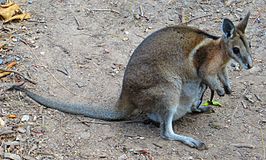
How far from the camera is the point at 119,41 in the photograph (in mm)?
7121

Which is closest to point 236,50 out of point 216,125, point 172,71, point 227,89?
point 227,89

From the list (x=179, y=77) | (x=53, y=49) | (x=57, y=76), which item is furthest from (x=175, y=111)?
(x=53, y=49)

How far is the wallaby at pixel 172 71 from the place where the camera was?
5.45m

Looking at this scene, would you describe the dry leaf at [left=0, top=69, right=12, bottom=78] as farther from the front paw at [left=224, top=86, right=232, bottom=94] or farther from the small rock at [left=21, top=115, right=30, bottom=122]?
the front paw at [left=224, top=86, right=232, bottom=94]

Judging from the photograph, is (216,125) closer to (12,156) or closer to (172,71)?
(172,71)

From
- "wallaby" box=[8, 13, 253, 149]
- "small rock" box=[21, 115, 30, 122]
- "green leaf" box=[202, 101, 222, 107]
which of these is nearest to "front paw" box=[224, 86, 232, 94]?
"wallaby" box=[8, 13, 253, 149]

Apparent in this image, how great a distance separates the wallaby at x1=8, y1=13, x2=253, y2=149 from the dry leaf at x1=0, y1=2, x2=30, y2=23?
6.92ft

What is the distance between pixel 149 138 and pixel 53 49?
201 centimetres

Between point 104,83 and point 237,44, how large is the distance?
1725 mm

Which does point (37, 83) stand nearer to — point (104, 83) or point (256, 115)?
point (104, 83)

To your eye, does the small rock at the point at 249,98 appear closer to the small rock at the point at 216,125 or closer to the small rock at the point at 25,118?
the small rock at the point at 216,125

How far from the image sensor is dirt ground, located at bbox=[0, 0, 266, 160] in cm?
529

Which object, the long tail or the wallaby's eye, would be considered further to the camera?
the long tail

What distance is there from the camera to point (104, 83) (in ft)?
20.9
